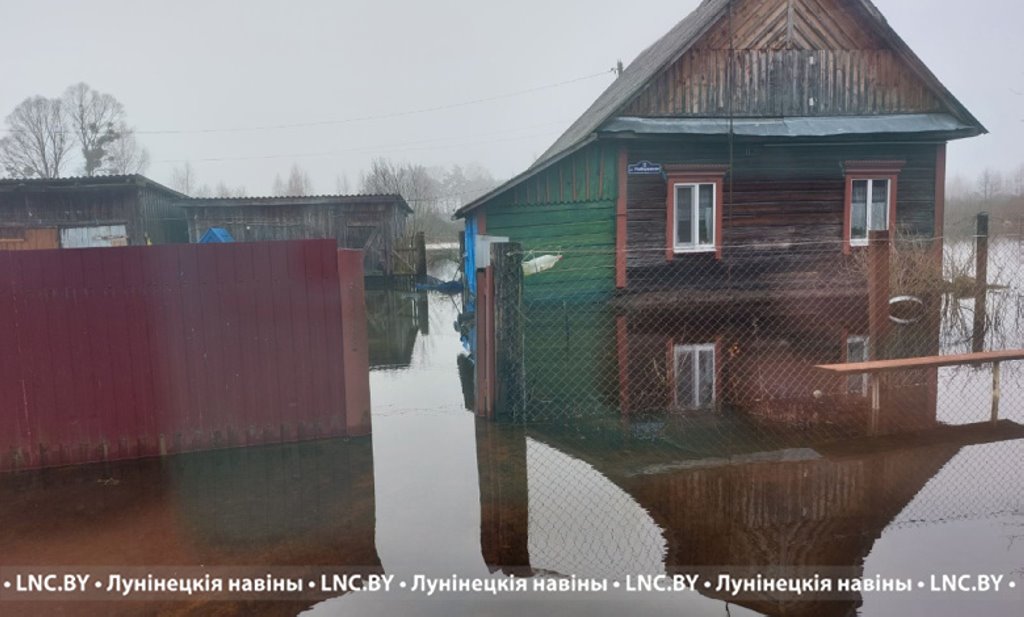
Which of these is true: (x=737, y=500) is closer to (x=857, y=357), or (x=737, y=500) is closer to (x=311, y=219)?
(x=857, y=357)

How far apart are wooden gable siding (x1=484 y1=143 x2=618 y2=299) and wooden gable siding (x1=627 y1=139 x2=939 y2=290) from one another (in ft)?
1.77

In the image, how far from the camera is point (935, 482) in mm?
4781

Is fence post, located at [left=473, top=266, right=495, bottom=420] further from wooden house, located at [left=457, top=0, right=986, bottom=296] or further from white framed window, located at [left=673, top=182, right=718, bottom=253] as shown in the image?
white framed window, located at [left=673, top=182, right=718, bottom=253]

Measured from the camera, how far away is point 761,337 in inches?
424

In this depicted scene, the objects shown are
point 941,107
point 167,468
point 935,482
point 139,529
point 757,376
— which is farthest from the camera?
point 941,107

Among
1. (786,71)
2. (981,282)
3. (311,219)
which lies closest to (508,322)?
(981,282)

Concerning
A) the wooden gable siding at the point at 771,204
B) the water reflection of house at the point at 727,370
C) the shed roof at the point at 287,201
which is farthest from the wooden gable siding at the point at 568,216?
the shed roof at the point at 287,201

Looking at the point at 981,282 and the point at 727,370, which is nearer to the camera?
the point at 727,370

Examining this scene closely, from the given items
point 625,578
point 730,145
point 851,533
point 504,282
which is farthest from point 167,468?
point 730,145

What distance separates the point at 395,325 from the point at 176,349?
29.9ft

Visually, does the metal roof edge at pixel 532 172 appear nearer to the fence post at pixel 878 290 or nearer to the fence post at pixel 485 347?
the fence post at pixel 485 347

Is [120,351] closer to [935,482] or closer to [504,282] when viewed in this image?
[504,282]

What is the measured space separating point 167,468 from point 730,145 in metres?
12.4

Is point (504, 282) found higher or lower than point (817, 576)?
higher
